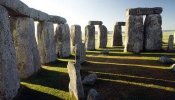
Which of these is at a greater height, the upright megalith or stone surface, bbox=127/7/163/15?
stone surface, bbox=127/7/163/15

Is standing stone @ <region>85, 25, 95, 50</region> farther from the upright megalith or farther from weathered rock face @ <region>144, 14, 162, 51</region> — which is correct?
weathered rock face @ <region>144, 14, 162, 51</region>

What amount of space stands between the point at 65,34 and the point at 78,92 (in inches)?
378

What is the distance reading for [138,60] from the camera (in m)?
14.5

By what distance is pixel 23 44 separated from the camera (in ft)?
34.4

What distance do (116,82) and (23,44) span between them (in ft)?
13.2

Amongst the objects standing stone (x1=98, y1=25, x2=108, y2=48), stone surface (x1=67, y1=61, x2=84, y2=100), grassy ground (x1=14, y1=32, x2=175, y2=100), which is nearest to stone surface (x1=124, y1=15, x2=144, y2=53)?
grassy ground (x1=14, y1=32, x2=175, y2=100)

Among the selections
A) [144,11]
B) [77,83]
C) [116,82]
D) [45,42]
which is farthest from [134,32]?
[77,83]

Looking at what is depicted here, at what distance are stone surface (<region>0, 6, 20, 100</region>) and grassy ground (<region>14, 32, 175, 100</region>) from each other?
0.45 metres

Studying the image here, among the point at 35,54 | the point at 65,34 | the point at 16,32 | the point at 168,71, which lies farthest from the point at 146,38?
the point at 16,32

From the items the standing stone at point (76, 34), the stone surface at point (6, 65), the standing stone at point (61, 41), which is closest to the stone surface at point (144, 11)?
the standing stone at point (76, 34)

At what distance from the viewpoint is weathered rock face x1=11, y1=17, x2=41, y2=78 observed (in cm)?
1037

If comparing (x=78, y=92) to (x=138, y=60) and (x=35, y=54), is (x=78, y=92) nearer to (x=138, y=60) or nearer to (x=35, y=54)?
(x=35, y=54)

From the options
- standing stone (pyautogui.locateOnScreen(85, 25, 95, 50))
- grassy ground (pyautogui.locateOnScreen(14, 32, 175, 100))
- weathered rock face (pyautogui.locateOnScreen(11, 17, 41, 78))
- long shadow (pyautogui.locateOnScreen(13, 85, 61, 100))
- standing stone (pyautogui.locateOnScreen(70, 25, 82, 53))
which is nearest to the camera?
long shadow (pyautogui.locateOnScreen(13, 85, 61, 100))

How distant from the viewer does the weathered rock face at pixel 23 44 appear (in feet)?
34.0
